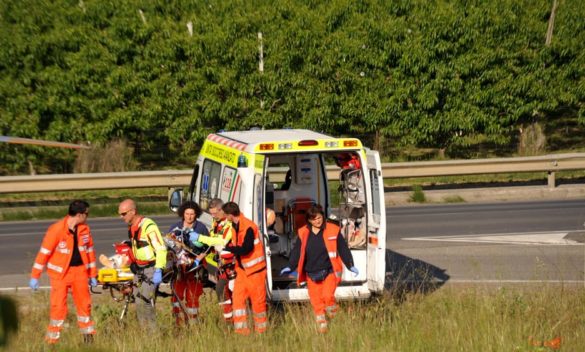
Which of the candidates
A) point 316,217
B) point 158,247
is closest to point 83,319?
point 158,247

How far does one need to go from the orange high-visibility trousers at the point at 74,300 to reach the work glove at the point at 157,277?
61 cm

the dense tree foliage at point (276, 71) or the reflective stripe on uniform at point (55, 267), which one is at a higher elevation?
the dense tree foliage at point (276, 71)

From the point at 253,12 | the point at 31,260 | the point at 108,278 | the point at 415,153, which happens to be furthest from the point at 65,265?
the point at 415,153

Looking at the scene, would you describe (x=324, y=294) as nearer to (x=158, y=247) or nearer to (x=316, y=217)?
(x=316, y=217)

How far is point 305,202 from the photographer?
11492mm

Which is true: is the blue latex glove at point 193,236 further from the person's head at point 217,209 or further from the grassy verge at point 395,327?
the grassy verge at point 395,327

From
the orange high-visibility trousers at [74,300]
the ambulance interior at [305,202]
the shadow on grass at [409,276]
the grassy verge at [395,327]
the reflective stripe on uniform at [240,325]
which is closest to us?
the grassy verge at [395,327]

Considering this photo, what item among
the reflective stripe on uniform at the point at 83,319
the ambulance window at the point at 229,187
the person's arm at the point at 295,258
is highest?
the ambulance window at the point at 229,187

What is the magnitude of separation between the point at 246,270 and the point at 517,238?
7.64 meters

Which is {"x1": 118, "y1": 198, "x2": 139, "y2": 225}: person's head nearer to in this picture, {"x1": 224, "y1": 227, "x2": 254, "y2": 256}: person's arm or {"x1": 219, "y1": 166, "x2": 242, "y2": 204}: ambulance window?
{"x1": 224, "y1": 227, "x2": 254, "y2": 256}: person's arm

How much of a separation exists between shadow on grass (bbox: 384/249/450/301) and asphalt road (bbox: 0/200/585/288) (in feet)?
0.05

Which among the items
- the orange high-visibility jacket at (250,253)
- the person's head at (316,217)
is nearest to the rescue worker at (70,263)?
Result: the orange high-visibility jacket at (250,253)

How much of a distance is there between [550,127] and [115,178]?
16.6 meters

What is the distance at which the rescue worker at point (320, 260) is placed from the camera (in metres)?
9.11
